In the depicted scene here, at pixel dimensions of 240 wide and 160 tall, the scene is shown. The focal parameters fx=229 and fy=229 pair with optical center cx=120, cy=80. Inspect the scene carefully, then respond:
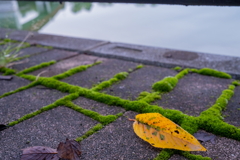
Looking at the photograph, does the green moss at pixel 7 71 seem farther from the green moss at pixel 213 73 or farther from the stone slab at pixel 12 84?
the green moss at pixel 213 73

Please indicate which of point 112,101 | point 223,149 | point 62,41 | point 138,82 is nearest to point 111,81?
point 138,82

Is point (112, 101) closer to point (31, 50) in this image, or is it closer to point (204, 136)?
point (204, 136)

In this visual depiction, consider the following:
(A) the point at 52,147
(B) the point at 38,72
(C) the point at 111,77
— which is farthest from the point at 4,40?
(A) the point at 52,147

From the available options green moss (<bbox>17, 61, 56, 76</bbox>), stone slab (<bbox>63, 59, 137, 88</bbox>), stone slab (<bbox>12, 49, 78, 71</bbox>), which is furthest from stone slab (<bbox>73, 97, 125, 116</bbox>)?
stone slab (<bbox>12, 49, 78, 71</bbox>)

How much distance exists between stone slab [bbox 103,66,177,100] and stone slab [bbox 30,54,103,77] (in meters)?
0.55

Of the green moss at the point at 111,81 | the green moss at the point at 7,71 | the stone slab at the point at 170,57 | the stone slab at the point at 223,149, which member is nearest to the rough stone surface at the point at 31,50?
the green moss at the point at 7,71

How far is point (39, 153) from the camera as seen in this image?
99 cm


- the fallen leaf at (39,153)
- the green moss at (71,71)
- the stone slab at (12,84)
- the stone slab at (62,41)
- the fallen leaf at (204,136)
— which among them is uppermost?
the stone slab at (62,41)

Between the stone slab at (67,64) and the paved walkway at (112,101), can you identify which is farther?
the stone slab at (67,64)

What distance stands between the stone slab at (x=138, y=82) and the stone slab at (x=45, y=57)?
88cm

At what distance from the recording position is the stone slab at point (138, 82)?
1.58m

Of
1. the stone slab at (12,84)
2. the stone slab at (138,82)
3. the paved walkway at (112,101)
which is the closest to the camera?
the paved walkway at (112,101)

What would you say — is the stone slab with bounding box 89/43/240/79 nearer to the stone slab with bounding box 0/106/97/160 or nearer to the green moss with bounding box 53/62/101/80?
the green moss with bounding box 53/62/101/80

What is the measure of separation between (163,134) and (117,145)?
0.22m
